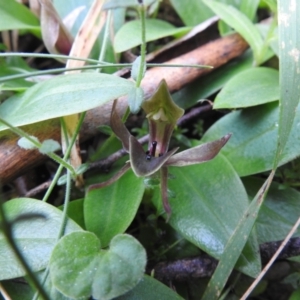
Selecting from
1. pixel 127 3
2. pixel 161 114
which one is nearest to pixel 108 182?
pixel 161 114

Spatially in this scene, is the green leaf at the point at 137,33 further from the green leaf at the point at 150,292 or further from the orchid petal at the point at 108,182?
the green leaf at the point at 150,292

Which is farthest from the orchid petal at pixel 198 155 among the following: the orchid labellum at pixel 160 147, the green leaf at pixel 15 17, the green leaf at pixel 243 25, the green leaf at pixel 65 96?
Result: the green leaf at pixel 15 17

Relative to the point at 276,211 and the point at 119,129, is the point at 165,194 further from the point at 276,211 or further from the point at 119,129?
the point at 276,211

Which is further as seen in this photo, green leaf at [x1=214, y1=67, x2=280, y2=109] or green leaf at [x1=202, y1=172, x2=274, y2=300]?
green leaf at [x1=214, y1=67, x2=280, y2=109]

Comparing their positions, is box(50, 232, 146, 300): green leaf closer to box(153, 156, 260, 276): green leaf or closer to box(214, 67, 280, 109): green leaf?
box(153, 156, 260, 276): green leaf

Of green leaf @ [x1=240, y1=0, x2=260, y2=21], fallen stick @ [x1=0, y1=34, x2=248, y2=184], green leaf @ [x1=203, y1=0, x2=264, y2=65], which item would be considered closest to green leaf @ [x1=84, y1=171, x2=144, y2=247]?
fallen stick @ [x1=0, y1=34, x2=248, y2=184]
